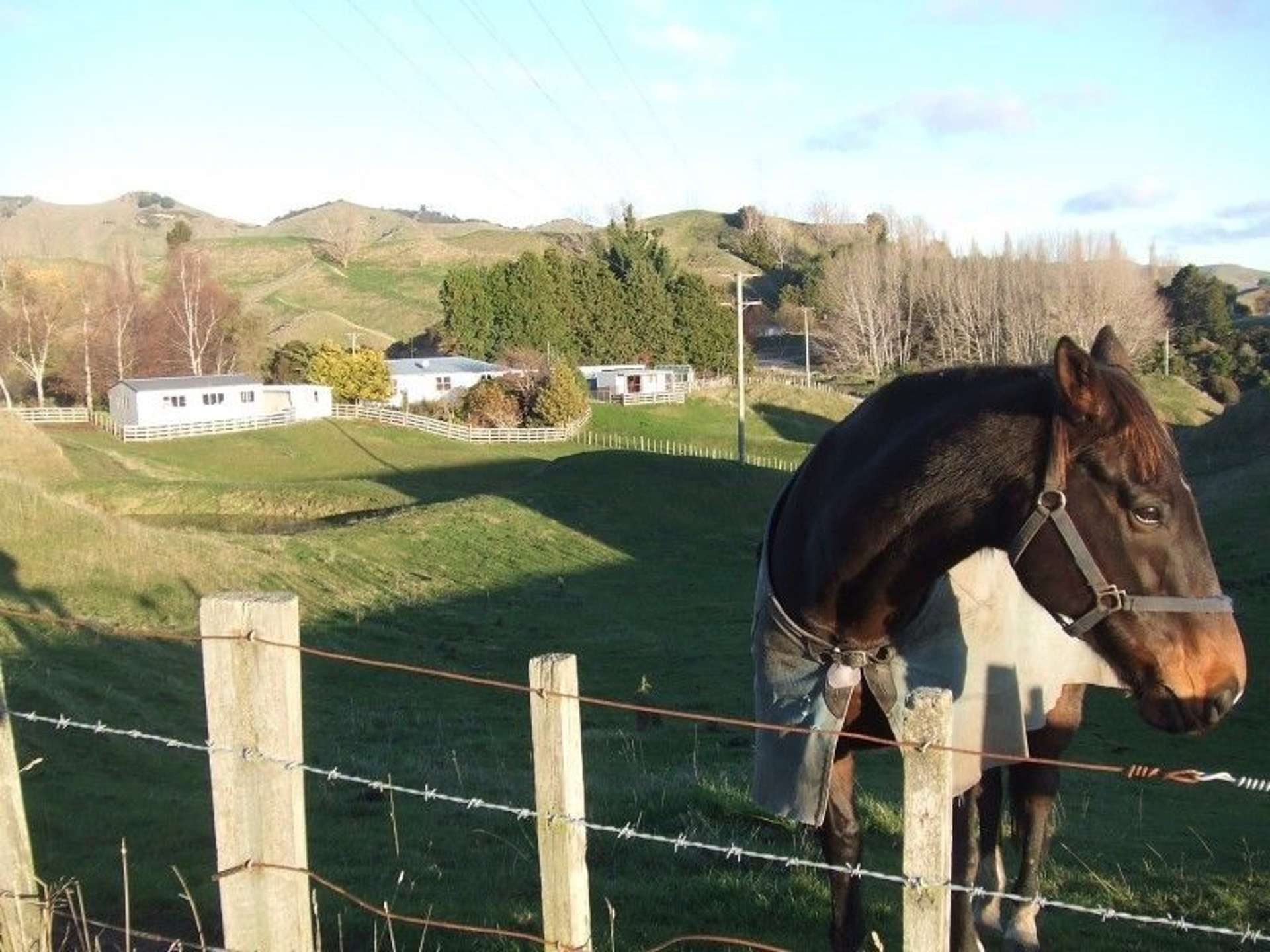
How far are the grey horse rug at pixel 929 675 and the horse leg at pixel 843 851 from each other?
0.12m

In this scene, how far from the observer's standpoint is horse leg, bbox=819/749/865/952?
15.4ft

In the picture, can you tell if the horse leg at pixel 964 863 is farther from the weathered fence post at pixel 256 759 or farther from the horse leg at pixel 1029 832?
the weathered fence post at pixel 256 759

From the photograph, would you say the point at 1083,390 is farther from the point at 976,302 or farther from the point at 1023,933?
the point at 976,302

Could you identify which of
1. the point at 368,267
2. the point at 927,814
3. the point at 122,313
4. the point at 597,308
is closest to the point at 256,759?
the point at 927,814

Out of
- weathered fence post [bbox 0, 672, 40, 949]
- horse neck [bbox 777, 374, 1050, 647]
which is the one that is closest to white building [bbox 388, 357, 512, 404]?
horse neck [bbox 777, 374, 1050, 647]

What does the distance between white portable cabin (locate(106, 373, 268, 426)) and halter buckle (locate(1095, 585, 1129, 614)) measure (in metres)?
63.1

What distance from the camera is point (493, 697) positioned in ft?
60.5

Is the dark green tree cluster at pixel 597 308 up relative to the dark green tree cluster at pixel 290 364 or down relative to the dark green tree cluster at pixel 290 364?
up

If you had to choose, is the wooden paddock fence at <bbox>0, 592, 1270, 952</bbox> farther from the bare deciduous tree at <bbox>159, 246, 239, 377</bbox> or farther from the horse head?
the bare deciduous tree at <bbox>159, 246, 239, 377</bbox>

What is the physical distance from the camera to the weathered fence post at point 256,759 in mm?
3514

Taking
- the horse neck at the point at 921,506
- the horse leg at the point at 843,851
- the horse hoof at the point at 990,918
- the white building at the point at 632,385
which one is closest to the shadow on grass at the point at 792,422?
the white building at the point at 632,385

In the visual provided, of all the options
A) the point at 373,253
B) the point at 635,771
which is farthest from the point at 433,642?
the point at 373,253

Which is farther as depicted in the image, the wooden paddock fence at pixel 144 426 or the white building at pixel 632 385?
the white building at pixel 632 385

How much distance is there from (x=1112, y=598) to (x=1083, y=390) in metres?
0.58
